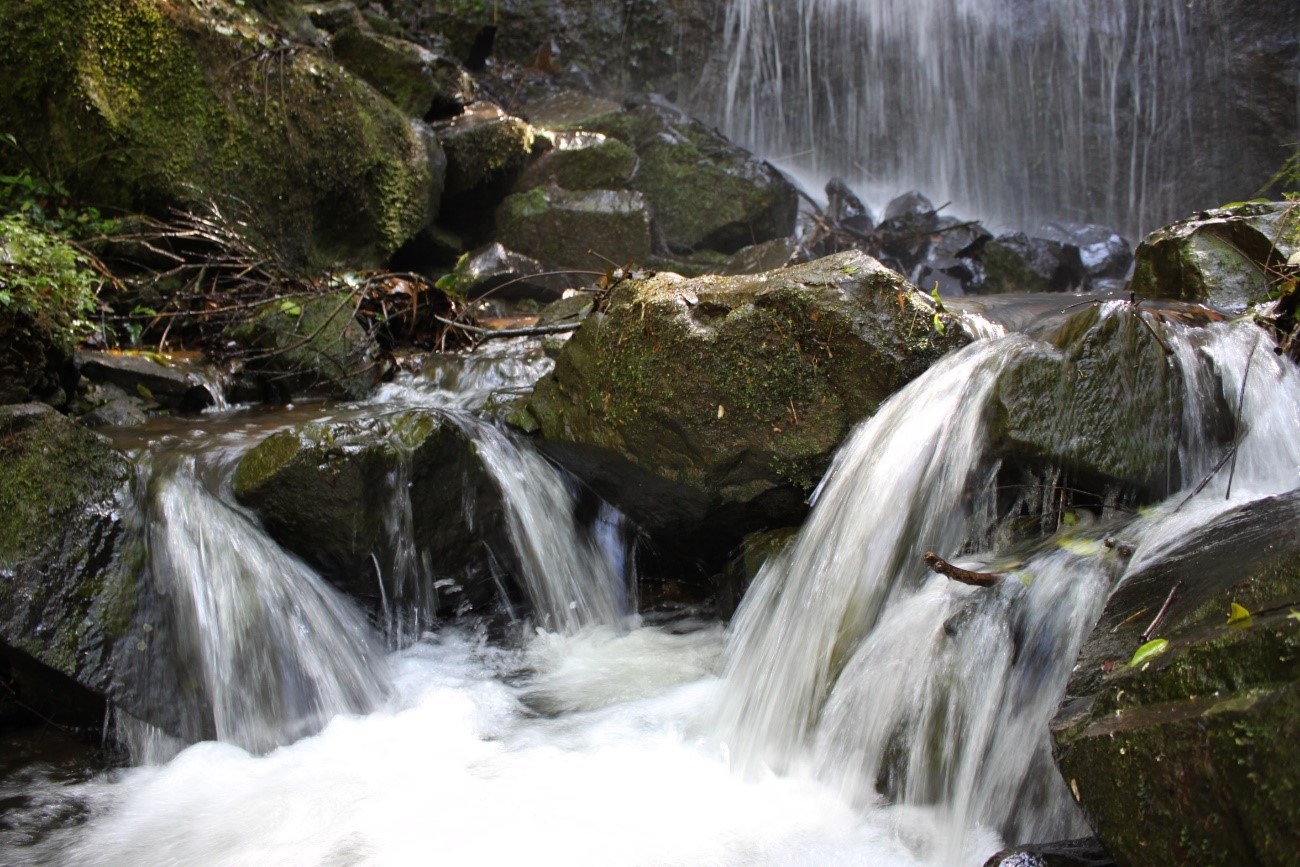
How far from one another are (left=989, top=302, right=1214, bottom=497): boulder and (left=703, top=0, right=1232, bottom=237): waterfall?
10.7 meters

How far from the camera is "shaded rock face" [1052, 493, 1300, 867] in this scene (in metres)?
1.51

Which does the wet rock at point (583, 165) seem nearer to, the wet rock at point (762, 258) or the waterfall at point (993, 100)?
the wet rock at point (762, 258)

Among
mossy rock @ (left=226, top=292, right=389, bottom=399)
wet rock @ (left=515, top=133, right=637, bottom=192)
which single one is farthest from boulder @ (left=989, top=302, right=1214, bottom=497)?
wet rock @ (left=515, top=133, right=637, bottom=192)

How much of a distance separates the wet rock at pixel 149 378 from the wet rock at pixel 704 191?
230 inches

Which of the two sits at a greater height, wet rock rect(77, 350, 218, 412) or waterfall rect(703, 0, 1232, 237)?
waterfall rect(703, 0, 1232, 237)

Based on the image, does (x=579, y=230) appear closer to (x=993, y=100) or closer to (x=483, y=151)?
(x=483, y=151)

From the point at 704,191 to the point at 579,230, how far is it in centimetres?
210

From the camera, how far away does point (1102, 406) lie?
313 centimetres

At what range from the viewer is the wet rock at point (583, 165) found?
373 inches

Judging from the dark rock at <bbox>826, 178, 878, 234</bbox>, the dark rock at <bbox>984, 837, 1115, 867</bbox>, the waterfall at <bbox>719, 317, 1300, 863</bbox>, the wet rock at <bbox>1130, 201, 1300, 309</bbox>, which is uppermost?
the dark rock at <bbox>826, 178, 878, 234</bbox>

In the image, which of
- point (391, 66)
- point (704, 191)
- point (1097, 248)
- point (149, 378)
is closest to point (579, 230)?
point (704, 191)

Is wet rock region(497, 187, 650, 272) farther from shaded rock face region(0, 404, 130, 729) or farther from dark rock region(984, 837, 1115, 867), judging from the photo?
dark rock region(984, 837, 1115, 867)

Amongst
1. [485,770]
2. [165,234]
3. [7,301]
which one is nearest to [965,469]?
[485,770]

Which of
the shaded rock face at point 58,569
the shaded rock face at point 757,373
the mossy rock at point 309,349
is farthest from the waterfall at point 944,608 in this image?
the mossy rock at point 309,349
